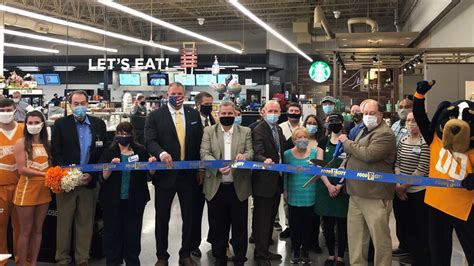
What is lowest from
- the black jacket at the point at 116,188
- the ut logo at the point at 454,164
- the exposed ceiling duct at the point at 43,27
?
the black jacket at the point at 116,188

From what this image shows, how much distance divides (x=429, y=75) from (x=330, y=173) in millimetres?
4776

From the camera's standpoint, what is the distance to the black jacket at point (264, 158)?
4262mm

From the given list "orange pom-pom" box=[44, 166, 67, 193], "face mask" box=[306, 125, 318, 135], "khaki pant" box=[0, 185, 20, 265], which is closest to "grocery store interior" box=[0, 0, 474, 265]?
"khaki pant" box=[0, 185, 20, 265]

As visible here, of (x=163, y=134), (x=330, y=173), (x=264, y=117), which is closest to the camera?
(x=330, y=173)

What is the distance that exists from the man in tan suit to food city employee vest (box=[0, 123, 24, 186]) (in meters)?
2.86

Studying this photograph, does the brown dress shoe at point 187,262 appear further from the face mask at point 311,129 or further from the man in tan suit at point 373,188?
the face mask at point 311,129

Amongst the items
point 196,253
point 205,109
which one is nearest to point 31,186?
point 196,253

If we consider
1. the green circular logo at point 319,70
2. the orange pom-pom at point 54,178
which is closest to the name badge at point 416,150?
the orange pom-pom at point 54,178

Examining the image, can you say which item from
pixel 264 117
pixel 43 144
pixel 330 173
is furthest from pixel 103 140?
pixel 330 173

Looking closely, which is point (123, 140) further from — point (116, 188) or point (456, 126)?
point (456, 126)

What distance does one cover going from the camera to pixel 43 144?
4.02 meters

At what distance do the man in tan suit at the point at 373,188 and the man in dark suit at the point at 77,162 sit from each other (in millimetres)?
2353

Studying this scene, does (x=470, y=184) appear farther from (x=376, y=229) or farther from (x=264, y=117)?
(x=264, y=117)

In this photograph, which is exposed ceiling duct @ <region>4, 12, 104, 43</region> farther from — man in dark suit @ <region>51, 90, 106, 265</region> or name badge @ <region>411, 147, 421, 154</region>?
name badge @ <region>411, 147, 421, 154</region>
